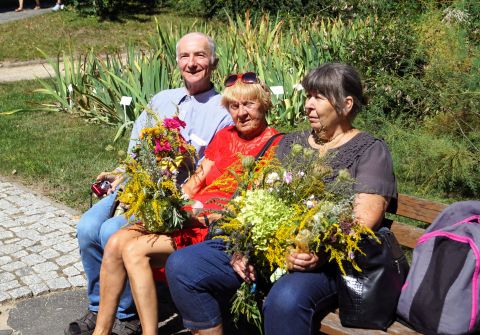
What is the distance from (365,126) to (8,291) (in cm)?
317

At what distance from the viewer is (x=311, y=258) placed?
2.88m

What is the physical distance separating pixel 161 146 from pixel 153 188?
0.32m

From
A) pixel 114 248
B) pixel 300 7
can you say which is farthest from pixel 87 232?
pixel 300 7

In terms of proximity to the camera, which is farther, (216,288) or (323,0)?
(323,0)

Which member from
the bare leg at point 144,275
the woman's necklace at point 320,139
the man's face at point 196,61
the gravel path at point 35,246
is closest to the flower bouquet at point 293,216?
the woman's necklace at point 320,139

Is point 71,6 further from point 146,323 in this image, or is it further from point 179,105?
point 146,323

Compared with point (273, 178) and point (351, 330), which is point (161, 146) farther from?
point (351, 330)

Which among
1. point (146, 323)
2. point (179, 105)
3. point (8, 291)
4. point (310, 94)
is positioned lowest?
point (8, 291)

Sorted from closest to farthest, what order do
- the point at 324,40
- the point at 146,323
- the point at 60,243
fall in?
the point at 146,323, the point at 60,243, the point at 324,40

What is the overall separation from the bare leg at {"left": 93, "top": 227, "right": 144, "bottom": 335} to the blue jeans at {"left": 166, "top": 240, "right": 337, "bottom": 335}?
32 cm

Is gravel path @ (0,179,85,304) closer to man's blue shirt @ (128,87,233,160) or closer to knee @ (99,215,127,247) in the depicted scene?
knee @ (99,215,127,247)

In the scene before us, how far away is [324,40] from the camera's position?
7.81 m

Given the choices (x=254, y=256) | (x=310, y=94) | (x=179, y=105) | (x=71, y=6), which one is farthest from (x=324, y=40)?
(x=71, y=6)

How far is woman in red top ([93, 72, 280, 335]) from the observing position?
3.29m
